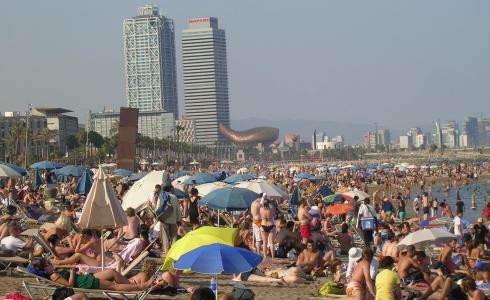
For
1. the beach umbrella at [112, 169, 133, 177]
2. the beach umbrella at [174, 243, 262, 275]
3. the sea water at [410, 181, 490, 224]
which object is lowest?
the sea water at [410, 181, 490, 224]

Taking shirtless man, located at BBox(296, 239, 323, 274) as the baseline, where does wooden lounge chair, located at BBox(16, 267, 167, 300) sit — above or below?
above

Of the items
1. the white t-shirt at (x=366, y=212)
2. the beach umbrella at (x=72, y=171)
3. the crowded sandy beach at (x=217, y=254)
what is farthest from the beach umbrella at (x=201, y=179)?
the white t-shirt at (x=366, y=212)

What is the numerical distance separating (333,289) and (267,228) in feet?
15.2

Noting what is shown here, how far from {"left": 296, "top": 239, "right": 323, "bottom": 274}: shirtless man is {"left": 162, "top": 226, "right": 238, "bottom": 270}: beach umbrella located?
13.5 ft

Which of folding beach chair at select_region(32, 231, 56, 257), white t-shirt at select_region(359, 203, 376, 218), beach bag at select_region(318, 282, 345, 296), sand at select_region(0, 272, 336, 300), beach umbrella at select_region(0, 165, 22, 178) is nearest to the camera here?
sand at select_region(0, 272, 336, 300)

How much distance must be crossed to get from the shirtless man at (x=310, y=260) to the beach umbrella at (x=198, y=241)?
4.11 meters

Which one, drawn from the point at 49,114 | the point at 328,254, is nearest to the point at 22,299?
the point at 328,254

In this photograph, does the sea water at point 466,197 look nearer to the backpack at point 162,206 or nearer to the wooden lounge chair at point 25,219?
the wooden lounge chair at point 25,219

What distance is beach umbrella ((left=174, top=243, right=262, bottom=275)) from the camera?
916 centimetres

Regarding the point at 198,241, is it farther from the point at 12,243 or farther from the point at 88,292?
the point at 12,243

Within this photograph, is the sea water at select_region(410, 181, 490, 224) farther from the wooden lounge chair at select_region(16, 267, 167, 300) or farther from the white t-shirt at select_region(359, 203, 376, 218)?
the wooden lounge chair at select_region(16, 267, 167, 300)

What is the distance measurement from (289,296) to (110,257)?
9.09 feet

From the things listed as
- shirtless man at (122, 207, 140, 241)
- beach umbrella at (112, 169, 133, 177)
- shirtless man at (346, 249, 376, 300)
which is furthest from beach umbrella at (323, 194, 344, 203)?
shirtless man at (346, 249, 376, 300)

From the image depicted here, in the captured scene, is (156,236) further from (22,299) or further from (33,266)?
(22,299)
